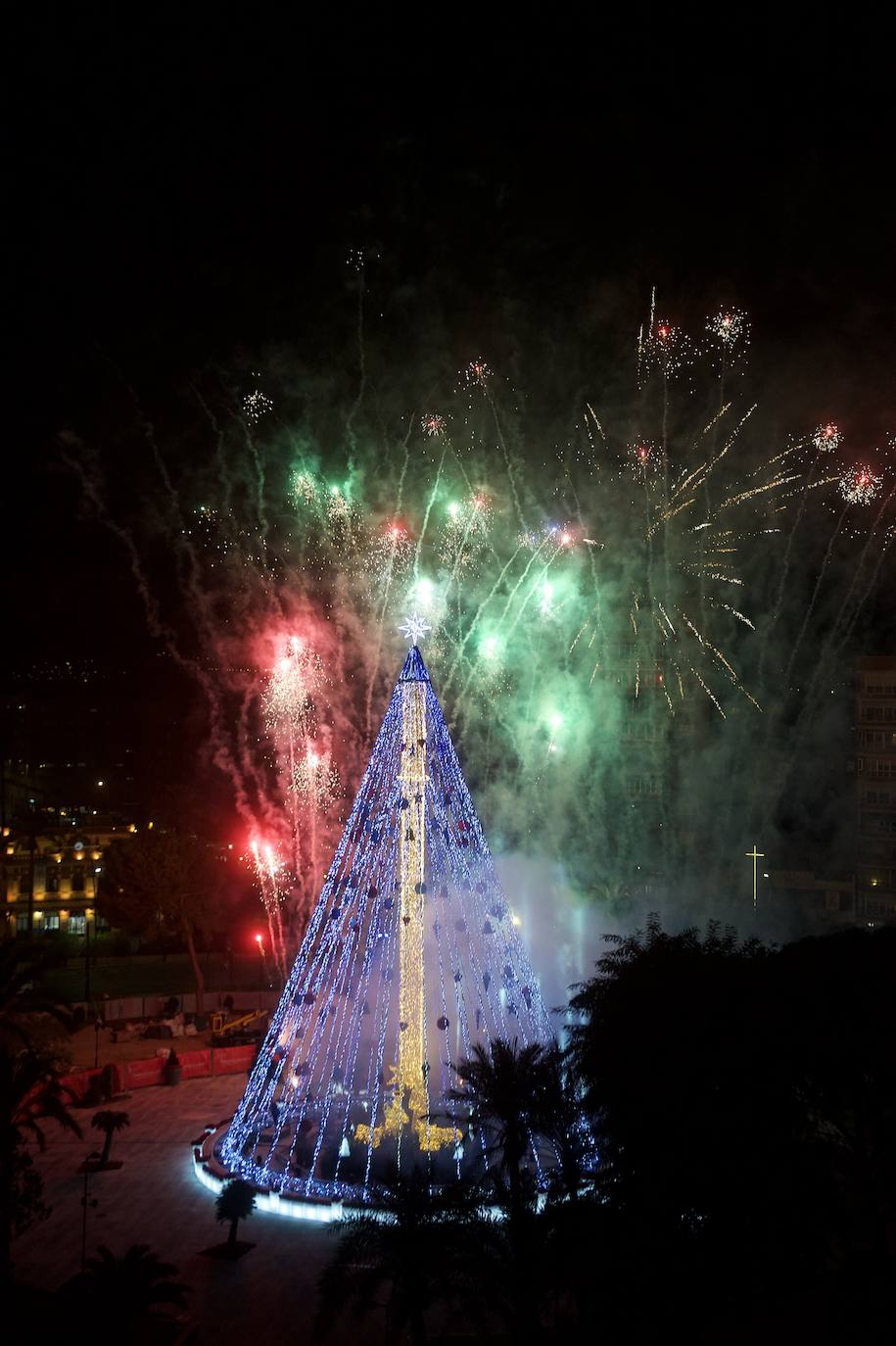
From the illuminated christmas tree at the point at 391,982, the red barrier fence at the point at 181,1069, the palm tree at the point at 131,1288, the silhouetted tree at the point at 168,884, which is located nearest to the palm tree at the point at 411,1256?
the palm tree at the point at 131,1288

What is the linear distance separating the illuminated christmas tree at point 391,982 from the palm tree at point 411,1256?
6.22m

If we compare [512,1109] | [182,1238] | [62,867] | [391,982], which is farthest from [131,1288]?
[62,867]

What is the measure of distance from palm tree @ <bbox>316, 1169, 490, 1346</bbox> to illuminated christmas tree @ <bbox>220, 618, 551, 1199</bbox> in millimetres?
6225

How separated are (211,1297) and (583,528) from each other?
19.8m

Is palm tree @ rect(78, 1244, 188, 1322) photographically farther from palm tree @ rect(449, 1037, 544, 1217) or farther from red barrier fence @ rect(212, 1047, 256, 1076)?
red barrier fence @ rect(212, 1047, 256, 1076)

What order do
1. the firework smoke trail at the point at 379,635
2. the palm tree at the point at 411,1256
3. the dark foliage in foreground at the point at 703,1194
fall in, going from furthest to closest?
the firework smoke trail at the point at 379,635 < the palm tree at the point at 411,1256 < the dark foliage in foreground at the point at 703,1194

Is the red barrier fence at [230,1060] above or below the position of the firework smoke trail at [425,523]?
below

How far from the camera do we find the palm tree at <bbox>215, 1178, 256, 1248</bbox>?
1905 centimetres

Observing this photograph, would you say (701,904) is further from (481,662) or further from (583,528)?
(583,528)

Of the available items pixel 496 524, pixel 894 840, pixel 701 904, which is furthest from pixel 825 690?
pixel 496 524

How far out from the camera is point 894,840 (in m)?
44.3

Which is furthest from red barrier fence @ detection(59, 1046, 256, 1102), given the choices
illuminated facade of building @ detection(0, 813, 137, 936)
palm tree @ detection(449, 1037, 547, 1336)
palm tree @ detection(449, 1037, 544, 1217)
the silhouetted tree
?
illuminated facade of building @ detection(0, 813, 137, 936)

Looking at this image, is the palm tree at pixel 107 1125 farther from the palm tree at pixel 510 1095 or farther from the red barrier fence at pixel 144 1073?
the palm tree at pixel 510 1095

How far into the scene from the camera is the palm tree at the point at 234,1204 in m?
19.0
